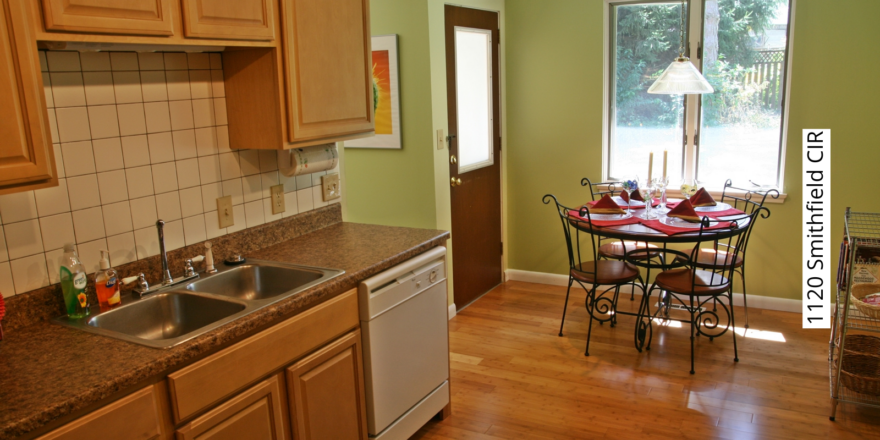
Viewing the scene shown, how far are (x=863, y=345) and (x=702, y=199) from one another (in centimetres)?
113

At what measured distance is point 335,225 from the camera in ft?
10.1

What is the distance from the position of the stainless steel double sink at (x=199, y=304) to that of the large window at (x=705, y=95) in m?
2.84

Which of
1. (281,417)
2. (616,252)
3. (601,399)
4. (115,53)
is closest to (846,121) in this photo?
(616,252)

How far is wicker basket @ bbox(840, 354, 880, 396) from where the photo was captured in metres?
2.81

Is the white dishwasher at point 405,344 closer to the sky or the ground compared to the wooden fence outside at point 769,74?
closer to the ground

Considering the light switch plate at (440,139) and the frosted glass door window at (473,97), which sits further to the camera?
the frosted glass door window at (473,97)

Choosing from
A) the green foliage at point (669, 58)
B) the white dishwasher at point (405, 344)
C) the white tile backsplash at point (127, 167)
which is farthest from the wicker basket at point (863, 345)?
the white tile backsplash at point (127, 167)

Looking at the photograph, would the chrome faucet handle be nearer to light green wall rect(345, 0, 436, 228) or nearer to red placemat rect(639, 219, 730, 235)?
light green wall rect(345, 0, 436, 228)

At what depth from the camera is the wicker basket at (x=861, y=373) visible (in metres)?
2.81

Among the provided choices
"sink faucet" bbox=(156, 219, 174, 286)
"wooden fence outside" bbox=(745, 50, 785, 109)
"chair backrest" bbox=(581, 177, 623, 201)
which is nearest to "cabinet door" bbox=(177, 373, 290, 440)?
"sink faucet" bbox=(156, 219, 174, 286)

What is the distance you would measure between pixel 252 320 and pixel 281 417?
382 mm

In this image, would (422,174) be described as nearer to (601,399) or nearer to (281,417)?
(601,399)

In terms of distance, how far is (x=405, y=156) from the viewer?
404 centimetres

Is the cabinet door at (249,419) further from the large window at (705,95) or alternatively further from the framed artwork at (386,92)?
the large window at (705,95)
